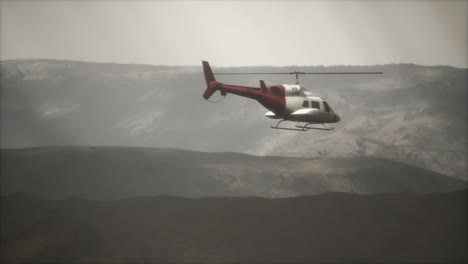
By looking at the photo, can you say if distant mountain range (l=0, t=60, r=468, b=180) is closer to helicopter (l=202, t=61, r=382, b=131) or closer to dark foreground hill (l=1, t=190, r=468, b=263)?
dark foreground hill (l=1, t=190, r=468, b=263)

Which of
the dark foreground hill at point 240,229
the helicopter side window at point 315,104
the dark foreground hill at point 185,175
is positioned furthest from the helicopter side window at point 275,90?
the dark foreground hill at point 185,175

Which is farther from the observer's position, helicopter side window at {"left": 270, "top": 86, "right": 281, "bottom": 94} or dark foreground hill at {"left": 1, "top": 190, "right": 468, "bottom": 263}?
dark foreground hill at {"left": 1, "top": 190, "right": 468, "bottom": 263}

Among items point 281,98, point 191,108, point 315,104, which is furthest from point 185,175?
point 191,108

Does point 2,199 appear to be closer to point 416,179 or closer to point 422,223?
point 422,223

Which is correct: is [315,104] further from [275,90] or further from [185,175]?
[185,175]

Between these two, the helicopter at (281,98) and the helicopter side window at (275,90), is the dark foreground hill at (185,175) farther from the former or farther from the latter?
the helicopter side window at (275,90)

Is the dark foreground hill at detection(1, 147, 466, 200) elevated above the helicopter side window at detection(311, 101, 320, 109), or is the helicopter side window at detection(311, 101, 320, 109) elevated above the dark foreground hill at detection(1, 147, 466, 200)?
the dark foreground hill at detection(1, 147, 466, 200)

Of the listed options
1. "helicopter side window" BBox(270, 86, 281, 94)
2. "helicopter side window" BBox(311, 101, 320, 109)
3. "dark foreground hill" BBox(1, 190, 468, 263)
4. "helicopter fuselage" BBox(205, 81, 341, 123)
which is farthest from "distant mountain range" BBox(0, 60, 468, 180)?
"helicopter side window" BBox(270, 86, 281, 94)
